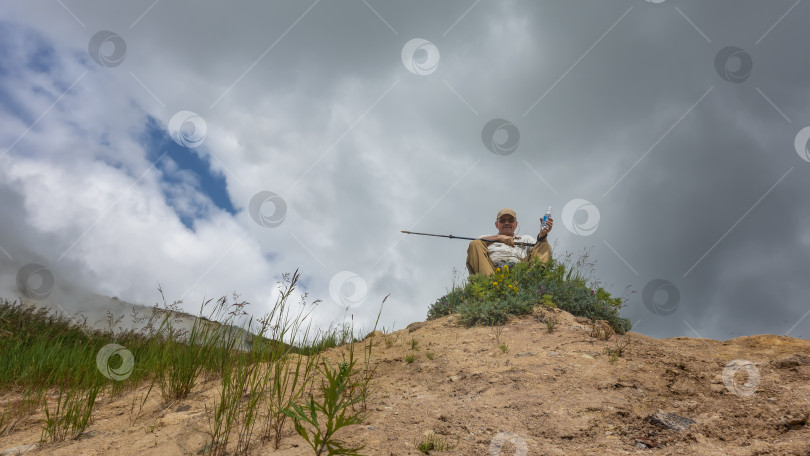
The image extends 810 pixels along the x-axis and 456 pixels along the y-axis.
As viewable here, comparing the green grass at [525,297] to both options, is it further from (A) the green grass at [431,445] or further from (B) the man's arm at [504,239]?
(A) the green grass at [431,445]

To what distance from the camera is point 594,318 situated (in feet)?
23.2

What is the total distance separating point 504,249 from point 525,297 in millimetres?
1952

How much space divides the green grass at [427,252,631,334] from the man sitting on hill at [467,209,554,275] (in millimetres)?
384

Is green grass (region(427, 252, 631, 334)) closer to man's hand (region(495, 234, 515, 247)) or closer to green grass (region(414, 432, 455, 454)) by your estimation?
man's hand (region(495, 234, 515, 247))

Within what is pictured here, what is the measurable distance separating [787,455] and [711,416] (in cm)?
71

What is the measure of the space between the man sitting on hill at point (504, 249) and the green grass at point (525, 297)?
384 mm

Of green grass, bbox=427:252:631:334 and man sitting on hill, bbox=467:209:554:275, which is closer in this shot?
green grass, bbox=427:252:631:334

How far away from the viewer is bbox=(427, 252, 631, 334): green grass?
6.35 metres

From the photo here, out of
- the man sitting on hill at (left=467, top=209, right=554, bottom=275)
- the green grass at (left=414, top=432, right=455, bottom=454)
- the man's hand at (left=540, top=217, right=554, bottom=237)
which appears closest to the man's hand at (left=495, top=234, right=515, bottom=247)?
the man sitting on hill at (left=467, top=209, right=554, bottom=275)

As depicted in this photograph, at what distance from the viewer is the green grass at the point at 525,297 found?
6352 mm

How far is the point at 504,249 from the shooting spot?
8.55 metres

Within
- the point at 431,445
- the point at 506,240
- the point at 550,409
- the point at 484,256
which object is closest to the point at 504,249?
the point at 506,240

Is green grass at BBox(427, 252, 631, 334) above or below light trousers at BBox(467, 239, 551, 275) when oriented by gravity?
below

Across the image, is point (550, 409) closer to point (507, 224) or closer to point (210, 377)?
point (210, 377)
